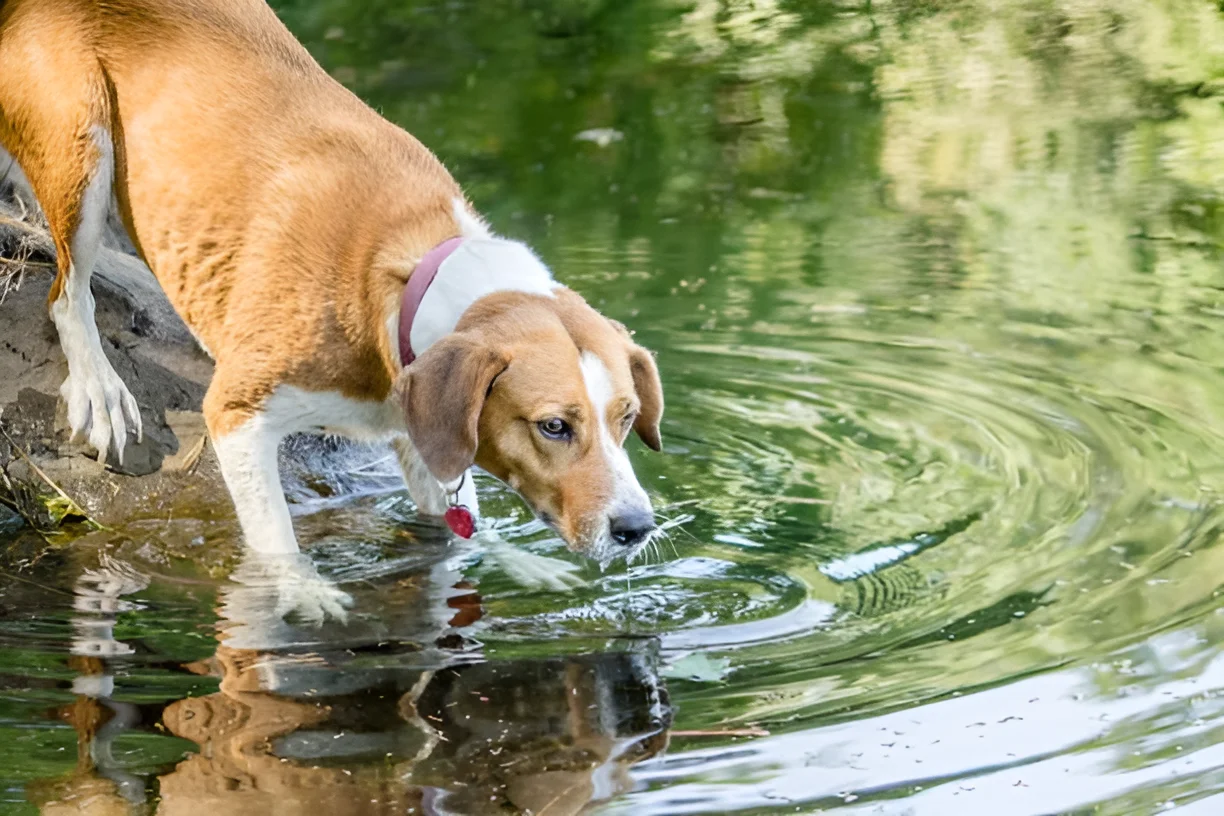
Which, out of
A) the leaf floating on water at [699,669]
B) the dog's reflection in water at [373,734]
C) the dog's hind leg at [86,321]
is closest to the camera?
the dog's reflection in water at [373,734]

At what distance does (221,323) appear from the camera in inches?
203

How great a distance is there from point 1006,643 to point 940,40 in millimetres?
8794

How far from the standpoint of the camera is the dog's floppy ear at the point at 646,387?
184 inches

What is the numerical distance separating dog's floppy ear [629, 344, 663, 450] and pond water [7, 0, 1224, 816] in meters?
0.47

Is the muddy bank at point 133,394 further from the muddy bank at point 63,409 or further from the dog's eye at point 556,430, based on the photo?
the dog's eye at point 556,430

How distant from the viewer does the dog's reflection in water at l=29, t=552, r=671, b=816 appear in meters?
3.68

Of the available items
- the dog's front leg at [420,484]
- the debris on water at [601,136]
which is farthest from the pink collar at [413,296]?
the debris on water at [601,136]

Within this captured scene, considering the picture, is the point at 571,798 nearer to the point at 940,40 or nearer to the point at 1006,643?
the point at 1006,643

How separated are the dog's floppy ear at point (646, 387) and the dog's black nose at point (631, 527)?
48cm

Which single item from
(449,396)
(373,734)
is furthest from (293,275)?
(373,734)

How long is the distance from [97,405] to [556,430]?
6.37ft

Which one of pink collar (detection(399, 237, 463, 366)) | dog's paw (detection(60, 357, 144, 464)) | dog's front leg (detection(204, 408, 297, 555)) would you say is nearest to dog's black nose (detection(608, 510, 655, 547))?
pink collar (detection(399, 237, 463, 366))

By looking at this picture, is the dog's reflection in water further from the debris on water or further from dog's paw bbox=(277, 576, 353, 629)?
the debris on water

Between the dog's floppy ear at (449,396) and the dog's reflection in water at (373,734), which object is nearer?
the dog's reflection in water at (373,734)
